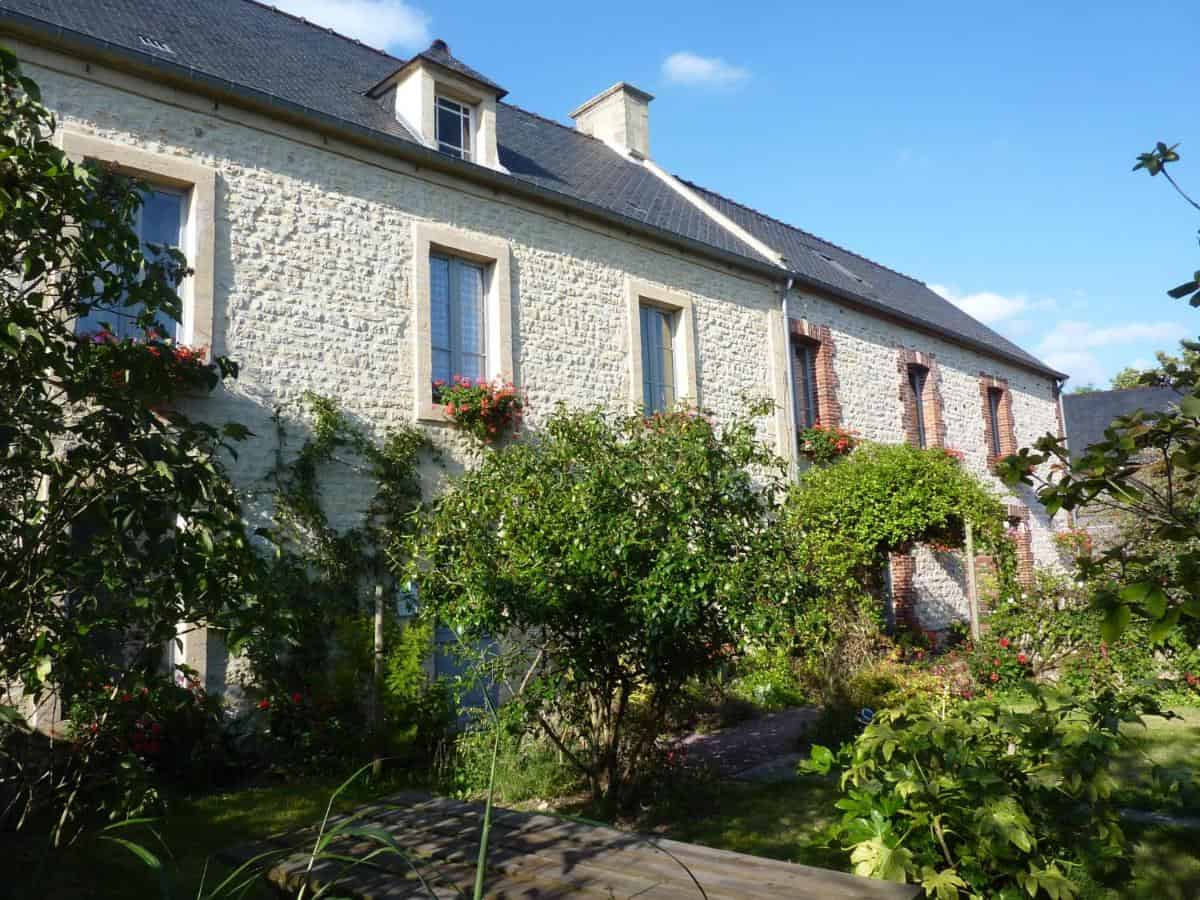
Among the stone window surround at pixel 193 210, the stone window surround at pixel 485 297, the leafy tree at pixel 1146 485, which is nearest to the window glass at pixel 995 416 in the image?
the stone window surround at pixel 485 297

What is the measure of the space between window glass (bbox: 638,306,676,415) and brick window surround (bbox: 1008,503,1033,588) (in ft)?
28.3

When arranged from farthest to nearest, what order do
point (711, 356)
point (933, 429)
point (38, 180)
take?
point (933, 429)
point (711, 356)
point (38, 180)

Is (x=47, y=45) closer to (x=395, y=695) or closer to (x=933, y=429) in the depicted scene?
(x=395, y=695)

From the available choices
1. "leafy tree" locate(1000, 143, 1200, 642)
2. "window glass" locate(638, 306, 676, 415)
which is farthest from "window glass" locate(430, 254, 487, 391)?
"leafy tree" locate(1000, 143, 1200, 642)

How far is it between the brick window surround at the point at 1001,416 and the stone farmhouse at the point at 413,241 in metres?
3.77

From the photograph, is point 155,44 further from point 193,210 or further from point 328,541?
point 328,541

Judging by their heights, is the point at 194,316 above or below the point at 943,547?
above

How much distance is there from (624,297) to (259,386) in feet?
14.7

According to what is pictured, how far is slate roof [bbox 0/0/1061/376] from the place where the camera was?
734cm

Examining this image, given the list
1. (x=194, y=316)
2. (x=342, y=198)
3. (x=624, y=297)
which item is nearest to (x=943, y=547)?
(x=624, y=297)

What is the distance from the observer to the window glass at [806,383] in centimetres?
Answer: 1280

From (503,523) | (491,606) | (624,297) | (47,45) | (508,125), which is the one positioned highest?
(508,125)

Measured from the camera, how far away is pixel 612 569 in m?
5.04

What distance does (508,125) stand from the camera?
38.1ft
